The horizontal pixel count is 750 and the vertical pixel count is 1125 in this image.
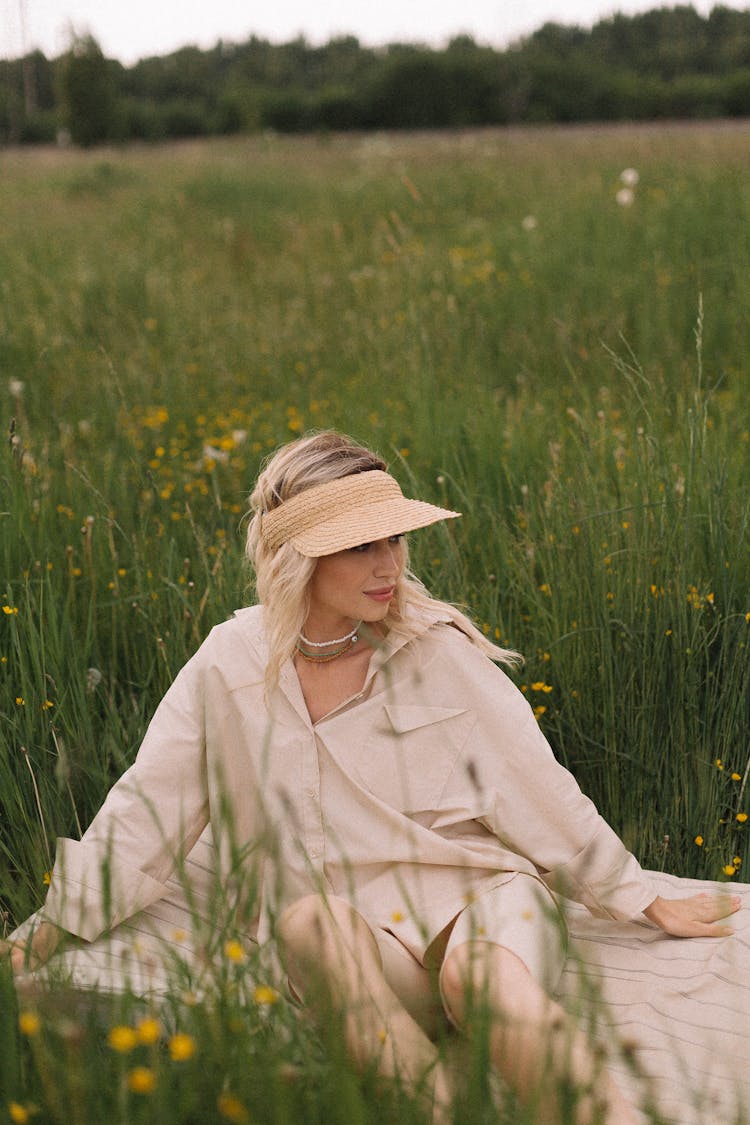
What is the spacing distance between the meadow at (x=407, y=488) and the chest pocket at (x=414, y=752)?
0.41 metres

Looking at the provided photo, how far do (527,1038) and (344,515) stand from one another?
104 cm

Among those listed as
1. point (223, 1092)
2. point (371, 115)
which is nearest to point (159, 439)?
point (223, 1092)

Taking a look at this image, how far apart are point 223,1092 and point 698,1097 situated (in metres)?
0.56

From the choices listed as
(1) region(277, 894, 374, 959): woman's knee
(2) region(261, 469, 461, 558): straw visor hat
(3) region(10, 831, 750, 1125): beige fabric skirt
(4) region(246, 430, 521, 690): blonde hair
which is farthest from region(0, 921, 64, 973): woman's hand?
(2) region(261, 469, 461, 558): straw visor hat

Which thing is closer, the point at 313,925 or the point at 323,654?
the point at 313,925

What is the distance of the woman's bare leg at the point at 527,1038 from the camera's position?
1659 millimetres

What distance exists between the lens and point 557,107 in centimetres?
3444

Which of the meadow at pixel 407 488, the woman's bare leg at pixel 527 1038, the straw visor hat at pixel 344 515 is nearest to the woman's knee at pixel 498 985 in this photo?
the woman's bare leg at pixel 527 1038

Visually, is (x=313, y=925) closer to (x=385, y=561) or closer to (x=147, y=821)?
(x=147, y=821)

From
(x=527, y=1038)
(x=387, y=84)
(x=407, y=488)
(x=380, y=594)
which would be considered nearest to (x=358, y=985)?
(x=527, y=1038)

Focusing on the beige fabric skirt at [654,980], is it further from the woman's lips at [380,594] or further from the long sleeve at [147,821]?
the woman's lips at [380,594]

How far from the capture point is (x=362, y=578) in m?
2.38

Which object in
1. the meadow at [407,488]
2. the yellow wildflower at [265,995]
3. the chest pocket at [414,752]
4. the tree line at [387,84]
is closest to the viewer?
the yellow wildflower at [265,995]

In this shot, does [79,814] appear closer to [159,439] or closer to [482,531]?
[482,531]
